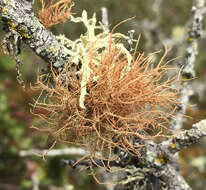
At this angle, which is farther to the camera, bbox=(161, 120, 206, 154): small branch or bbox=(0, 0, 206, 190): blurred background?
bbox=(0, 0, 206, 190): blurred background

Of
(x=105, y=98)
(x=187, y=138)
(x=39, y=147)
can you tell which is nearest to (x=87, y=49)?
(x=105, y=98)

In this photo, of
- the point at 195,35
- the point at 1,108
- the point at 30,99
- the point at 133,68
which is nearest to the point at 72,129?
the point at 30,99

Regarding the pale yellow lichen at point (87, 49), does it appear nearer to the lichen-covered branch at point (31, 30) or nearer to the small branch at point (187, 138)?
the lichen-covered branch at point (31, 30)

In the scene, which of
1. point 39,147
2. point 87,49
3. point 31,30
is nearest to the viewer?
point 31,30

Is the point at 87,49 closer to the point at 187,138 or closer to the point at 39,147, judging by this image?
the point at 187,138

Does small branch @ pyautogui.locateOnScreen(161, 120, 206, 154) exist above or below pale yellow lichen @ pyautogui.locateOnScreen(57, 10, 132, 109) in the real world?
below

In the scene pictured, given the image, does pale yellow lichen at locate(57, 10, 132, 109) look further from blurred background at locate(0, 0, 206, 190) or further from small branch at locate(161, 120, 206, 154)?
blurred background at locate(0, 0, 206, 190)

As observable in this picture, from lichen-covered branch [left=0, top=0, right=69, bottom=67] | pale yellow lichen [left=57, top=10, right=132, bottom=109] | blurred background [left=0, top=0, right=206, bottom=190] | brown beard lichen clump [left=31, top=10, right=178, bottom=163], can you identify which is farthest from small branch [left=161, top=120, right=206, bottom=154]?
blurred background [left=0, top=0, right=206, bottom=190]

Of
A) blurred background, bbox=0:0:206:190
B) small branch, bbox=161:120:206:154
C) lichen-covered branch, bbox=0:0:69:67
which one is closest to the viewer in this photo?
lichen-covered branch, bbox=0:0:69:67
